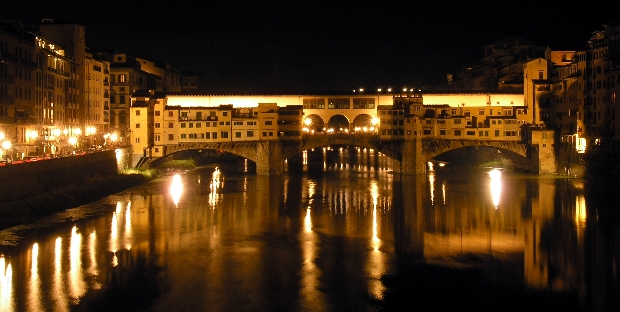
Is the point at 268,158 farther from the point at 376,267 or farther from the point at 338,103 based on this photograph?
Result: the point at 376,267

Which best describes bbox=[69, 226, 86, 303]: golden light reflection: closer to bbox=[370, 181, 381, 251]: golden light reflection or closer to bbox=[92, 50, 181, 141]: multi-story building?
bbox=[370, 181, 381, 251]: golden light reflection

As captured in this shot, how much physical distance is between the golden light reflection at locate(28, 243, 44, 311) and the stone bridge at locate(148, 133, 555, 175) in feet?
91.9

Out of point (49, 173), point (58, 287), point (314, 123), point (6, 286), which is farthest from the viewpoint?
point (314, 123)

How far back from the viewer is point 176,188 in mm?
41250

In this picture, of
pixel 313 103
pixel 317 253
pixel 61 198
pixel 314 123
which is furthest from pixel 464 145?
pixel 61 198

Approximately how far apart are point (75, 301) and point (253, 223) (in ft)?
41.3

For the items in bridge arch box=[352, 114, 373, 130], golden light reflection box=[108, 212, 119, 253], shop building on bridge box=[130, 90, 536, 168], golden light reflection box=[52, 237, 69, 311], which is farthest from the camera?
bridge arch box=[352, 114, 373, 130]

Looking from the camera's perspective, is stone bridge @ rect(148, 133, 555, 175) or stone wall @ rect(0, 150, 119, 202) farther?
stone bridge @ rect(148, 133, 555, 175)

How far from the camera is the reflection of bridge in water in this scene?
49.8 m

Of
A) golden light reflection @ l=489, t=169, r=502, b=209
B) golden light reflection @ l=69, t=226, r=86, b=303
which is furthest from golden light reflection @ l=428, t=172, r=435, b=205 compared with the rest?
golden light reflection @ l=69, t=226, r=86, b=303

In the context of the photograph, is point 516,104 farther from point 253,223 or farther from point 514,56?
point 253,223

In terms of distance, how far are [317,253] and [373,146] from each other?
A: 28.8 metres

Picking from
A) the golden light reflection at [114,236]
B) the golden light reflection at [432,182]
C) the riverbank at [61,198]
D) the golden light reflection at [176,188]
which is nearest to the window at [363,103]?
the golden light reflection at [432,182]

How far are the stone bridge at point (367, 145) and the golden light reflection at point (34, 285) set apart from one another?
2800 cm
